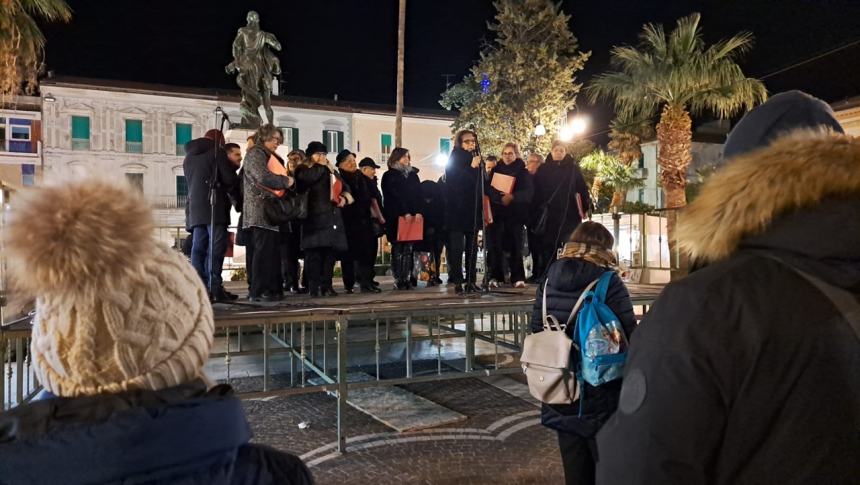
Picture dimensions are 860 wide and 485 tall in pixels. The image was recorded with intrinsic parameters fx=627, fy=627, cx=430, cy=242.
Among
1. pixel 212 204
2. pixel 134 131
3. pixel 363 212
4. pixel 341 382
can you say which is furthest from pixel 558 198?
pixel 134 131

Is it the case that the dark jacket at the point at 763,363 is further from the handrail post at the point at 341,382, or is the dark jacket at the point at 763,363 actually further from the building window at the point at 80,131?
the building window at the point at 80,131

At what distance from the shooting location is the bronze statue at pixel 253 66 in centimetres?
1455

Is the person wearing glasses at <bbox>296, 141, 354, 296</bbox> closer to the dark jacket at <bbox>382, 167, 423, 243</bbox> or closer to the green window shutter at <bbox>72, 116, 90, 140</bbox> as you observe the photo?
the dark jacket at <bbox>382, 167, 423, 243</bbox>

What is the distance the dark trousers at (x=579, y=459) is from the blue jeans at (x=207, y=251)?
444cm

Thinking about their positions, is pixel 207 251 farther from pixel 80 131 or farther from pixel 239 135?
pixel 80 131

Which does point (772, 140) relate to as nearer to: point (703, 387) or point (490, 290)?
point (703, 387)

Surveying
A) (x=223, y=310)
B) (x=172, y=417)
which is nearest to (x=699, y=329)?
(x=172, y=417)

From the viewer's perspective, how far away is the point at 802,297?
4.33 ft

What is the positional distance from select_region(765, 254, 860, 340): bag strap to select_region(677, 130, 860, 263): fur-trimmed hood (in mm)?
169

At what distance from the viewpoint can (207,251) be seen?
23.1ft

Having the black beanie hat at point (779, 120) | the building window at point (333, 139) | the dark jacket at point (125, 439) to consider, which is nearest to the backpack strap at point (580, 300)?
the black beanie hat at point (779, 120)

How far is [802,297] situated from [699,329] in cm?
22

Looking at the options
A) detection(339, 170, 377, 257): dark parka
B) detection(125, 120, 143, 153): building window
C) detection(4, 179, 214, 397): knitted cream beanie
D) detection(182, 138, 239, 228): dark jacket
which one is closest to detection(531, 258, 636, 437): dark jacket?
detection(4, 179, 214, 397): knitted cream beanie

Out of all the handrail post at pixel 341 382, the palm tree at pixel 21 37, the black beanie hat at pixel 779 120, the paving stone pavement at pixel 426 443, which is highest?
the palm tree at pixel 21 37
